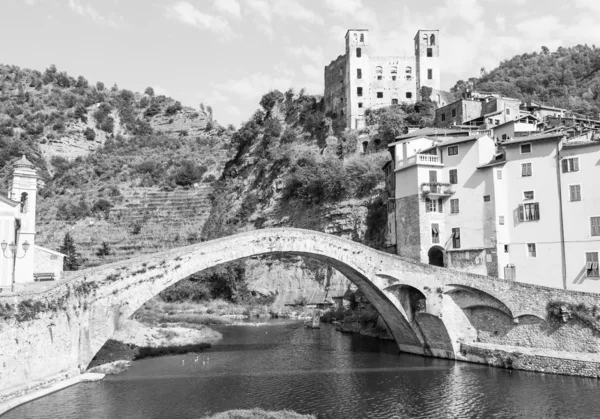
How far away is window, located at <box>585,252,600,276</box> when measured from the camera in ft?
109

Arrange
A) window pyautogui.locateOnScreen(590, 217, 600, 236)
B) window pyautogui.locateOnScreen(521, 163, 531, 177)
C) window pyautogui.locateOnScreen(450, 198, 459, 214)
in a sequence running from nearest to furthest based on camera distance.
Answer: window pyautogui.locateOnScreen(590, 217, 600, 236) < window pyautogui.locateOnScreen(521, 163, 531, 177) < window pyautogui.locateOnScreen(450, 198, 459, 214)

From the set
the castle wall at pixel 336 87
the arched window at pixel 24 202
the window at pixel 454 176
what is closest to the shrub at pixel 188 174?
the castle wall at pixel 336 87

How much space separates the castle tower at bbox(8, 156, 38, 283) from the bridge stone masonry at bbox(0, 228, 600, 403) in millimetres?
5014

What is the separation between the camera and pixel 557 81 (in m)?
91.2

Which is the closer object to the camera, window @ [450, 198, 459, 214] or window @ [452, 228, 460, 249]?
window @ [452, 228, 460, 249]

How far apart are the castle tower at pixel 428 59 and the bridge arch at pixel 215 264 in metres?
42.0

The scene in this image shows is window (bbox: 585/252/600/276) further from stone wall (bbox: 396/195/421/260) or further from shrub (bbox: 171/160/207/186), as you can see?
shrub (bbox: 171/160/207/186)

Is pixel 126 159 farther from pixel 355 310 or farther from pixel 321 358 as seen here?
pixel 321 358

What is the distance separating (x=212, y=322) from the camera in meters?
54.5

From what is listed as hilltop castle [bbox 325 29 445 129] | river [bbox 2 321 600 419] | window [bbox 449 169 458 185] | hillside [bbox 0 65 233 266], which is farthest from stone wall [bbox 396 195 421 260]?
hillside [bbox 0 65 233 266]

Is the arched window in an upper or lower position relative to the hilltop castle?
lower

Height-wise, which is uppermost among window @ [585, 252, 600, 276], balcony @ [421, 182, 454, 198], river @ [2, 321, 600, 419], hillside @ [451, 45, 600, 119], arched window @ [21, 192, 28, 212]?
hillside @ [451, 45, 600, 119]

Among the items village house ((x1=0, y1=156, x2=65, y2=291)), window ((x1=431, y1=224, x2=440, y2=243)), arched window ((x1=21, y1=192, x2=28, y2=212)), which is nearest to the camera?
village house ((x1=0, y1=156, x2=65, y2=291))

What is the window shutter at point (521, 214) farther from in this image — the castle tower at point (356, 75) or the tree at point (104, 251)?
the tree at point (104, 251)
